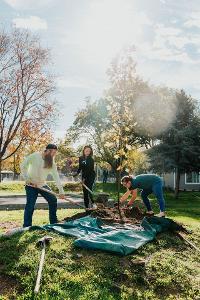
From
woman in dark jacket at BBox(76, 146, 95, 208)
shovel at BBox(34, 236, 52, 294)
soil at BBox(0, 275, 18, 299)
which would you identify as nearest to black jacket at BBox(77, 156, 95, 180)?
woman in dark jacket at BBox(76, 146, 95, 208)

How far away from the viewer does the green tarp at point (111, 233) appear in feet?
23.3

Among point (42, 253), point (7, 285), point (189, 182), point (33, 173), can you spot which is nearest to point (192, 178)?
point (189, 182)

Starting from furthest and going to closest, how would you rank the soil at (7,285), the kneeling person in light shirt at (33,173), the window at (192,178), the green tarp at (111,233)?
the window at (192,178) → the kneeling person in light shirt at (33,173) → the green tarp at (111,233) → the soil at (7,285)

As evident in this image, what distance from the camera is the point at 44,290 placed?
18.4 feet

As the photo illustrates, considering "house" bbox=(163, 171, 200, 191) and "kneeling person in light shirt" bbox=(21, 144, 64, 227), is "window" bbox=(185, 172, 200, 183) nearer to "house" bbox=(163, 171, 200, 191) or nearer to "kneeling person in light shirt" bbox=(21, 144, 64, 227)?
"house" bbox=(163, 171, 200, 191)

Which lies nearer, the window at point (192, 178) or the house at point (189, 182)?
the house at point (189, 182)

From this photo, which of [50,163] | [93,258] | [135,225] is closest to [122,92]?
[50,163]

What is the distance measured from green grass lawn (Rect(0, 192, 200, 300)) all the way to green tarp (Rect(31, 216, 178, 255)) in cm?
13

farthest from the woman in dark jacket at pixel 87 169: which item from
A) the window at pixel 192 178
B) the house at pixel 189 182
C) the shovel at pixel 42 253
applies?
the window at pixel 192 178

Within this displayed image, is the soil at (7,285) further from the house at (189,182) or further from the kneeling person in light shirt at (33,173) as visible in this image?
the house at (189,182)

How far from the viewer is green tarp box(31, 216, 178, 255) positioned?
7.11 m

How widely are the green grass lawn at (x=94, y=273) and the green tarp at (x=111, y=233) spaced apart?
0.42ft

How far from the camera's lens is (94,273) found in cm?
621

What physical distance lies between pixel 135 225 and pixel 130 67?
3.44 meters
